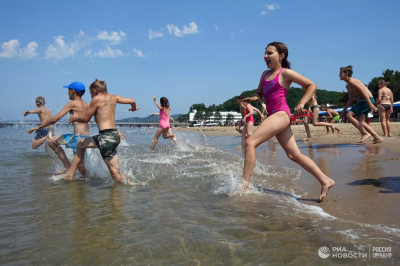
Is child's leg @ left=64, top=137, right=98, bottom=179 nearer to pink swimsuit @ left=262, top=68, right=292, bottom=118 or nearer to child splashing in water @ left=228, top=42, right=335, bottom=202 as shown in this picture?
child splashing in water @ left=228, top=42, right=335, bottom=202

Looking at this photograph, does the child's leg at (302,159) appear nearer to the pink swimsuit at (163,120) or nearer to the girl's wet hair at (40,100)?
the girl's wet hair at (40,100)

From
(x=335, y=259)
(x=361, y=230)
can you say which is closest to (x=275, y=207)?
(x=361, y=230)

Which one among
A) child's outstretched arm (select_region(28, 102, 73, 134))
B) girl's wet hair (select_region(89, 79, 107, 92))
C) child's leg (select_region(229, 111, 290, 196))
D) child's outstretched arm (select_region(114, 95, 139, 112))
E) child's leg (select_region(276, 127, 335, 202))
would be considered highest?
girl's wet hair (select_region(89, 79, 107, 92))

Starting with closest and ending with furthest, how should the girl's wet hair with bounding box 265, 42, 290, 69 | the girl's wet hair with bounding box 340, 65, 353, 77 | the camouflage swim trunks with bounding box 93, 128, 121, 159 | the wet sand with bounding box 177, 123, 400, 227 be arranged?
the wet sand with bounding box 177, 123, 400, 227, the girl's wet hair with bounding box 265, 42, 290, 69, the camouflage swim trunks with bounding box 93, 128, 121, 159, the girl's wet hair with bounding box 340, 65, 353, 77

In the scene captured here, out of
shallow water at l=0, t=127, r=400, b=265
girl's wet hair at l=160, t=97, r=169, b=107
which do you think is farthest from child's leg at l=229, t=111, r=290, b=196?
girl's wet hair at l=160, t=97, r=169, b=107

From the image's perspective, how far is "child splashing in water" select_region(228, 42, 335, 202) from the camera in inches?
146

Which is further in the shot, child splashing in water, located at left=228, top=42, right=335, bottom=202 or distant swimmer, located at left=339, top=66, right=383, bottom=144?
distant swimmer, located at left=339, top=66, right=383, bottom=144

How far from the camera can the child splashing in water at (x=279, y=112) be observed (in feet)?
12.2

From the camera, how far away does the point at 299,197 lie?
151 inches

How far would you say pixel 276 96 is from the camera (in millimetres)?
3861

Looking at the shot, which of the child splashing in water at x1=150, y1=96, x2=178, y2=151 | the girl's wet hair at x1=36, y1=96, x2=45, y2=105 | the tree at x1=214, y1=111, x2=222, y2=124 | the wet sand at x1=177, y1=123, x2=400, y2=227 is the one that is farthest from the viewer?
the tree at x1=214, y1=111, x2=222, y2=124

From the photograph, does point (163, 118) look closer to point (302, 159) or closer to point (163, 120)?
point (163, 120)

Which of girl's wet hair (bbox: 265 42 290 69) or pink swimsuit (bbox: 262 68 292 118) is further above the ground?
girl's wet hair (bbox: 265 42 290 69)

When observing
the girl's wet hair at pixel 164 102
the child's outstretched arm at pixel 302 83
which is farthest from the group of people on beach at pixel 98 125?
the girl's wet hair at pixel 164 102
